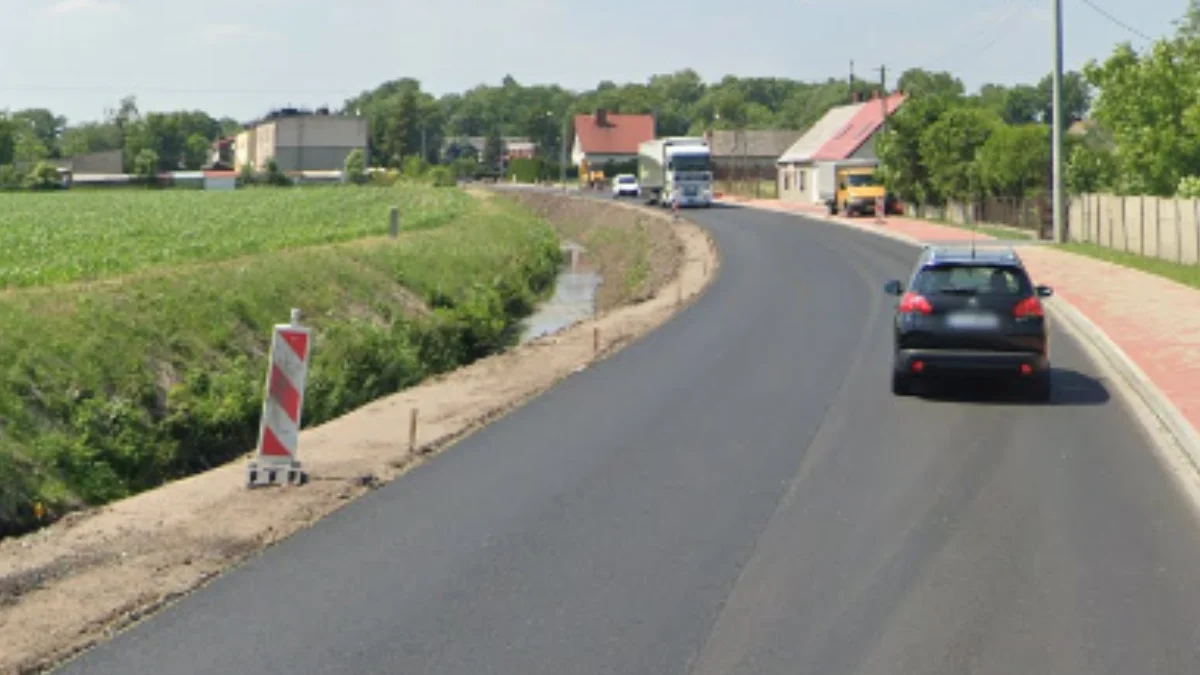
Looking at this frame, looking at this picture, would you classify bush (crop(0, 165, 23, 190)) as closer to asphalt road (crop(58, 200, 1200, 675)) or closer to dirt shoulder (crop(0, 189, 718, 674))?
dirt shoulder (crop(0, 189, 718, 674))

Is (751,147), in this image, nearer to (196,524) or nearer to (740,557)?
(196,524)

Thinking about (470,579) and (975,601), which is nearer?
(975,601)

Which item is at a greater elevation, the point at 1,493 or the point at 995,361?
the point at 995,361

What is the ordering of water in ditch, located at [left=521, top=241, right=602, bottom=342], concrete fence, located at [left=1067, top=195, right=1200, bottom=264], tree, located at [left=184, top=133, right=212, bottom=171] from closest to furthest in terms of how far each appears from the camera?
water in ditch, located at [left=521, top=241, right=602, bottom=342], concrete fence, located at [left=1067, top=195, right=1200, bottom=264], tree, located at [left=184, top=133, right=212, bottom=171]

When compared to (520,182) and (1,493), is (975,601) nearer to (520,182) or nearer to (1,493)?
(1,493)

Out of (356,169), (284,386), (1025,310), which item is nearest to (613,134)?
(356,169)

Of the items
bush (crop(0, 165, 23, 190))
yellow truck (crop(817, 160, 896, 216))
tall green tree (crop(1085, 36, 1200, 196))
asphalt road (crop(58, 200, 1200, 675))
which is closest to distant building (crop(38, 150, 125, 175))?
bush (crop(0, 165, 23, 190))

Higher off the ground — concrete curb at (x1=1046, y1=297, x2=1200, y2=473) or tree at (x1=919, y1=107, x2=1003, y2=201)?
tree at (x1=919, y1=107, x2=1003, y2=201)

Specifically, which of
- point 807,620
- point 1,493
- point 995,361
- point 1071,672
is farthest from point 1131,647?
point 1,493

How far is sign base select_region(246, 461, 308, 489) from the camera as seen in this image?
41.5 feet

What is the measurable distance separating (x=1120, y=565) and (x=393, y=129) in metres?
156

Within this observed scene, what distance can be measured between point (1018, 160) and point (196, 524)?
51.2 m

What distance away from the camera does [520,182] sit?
463 ft

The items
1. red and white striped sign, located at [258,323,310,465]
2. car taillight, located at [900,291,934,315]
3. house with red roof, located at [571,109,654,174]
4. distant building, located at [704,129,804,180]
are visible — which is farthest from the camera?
house with red roof, located at [571,109,654,174]
